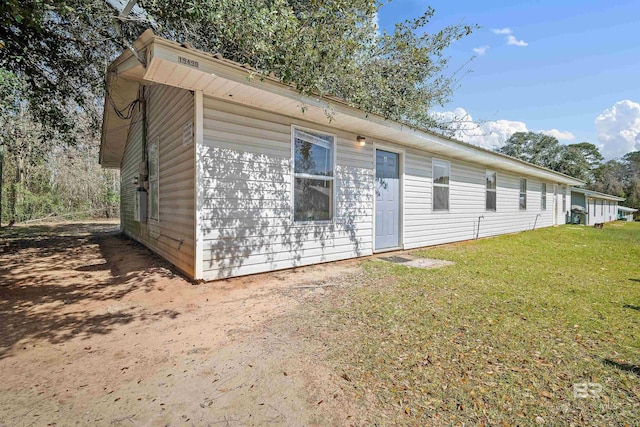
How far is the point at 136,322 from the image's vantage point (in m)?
2.95

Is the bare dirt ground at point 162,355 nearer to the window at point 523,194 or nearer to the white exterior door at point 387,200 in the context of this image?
the white exterior door at point 387,200

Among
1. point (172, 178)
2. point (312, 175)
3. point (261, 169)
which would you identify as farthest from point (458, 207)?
point (172, 178)

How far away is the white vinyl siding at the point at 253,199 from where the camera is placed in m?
4.20

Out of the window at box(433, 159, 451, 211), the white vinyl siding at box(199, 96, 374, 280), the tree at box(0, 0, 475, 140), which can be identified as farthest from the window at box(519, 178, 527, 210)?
the white vinyl siding at box(199, 96, 374, 280)

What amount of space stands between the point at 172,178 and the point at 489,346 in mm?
5095

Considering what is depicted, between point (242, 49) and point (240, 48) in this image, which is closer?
point (242, 49)

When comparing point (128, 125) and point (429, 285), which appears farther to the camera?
point (128, 125)

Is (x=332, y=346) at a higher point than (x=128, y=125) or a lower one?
lower

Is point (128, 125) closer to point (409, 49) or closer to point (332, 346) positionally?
point (409, 49)

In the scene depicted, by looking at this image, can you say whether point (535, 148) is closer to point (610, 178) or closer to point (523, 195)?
point (610, 178)

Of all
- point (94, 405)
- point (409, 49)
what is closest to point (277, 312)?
point (94, 405)

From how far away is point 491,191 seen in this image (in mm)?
10234

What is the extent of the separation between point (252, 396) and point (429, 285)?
3.11 metres

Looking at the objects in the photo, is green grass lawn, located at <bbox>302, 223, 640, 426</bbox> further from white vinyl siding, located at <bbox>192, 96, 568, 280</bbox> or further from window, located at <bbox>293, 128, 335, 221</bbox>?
window, located at <bbox>293, 128, 335, 221</bbox>
